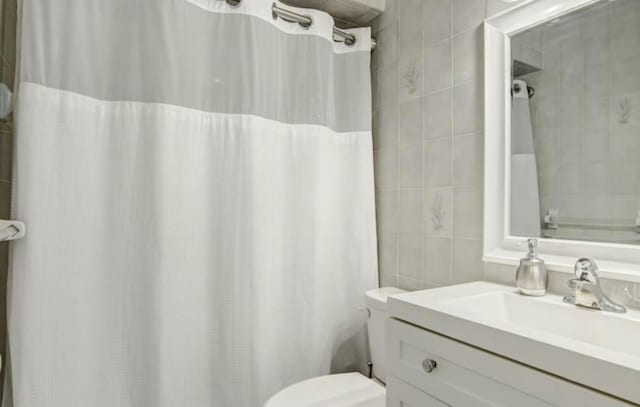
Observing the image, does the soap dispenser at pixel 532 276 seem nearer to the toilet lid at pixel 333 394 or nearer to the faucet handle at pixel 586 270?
the faucet handle at pixel 586 270

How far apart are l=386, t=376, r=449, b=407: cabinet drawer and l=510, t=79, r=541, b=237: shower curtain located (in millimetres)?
668

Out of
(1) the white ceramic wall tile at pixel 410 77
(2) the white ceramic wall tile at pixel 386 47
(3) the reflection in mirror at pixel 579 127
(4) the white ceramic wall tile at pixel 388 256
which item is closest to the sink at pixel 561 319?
(3) the reflection in mirror at pixel 579 127

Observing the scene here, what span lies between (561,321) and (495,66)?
892 mm

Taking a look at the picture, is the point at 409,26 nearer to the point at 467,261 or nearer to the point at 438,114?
the point at 438,114

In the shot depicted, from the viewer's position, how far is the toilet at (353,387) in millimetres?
1148

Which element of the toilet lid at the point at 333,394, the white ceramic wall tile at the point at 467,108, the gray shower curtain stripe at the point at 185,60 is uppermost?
the gray shower curtain stripe at the point at 185,60

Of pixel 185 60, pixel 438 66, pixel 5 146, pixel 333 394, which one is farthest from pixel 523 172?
pixel 5 146

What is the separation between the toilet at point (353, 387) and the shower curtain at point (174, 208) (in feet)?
0.60

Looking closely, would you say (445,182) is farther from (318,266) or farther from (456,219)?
(318,266)

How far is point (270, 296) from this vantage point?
53.7 inches

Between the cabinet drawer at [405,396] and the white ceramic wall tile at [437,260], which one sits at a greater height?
the white ceramic wall tile at [437,260]

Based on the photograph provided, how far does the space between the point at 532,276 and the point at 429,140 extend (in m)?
0.68

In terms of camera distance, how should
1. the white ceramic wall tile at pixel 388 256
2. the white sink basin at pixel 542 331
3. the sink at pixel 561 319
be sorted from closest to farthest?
the white sink basin at pixel 542 331, the sink at pixel 561 319, the white ceramic wall tile at pixel 388 256

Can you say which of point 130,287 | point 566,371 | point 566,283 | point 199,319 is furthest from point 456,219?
point 130,287
